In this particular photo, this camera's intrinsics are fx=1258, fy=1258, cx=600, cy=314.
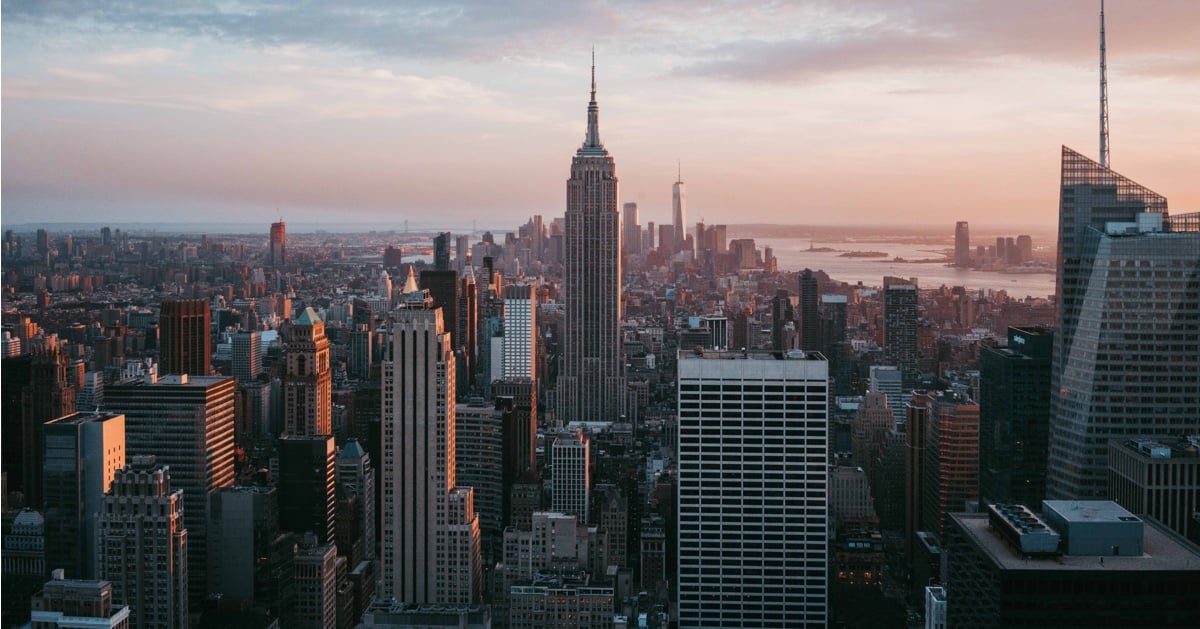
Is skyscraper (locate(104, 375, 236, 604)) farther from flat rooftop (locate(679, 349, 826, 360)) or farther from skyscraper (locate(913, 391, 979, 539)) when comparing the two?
skyscraper (locate(913, 391, 979, 539))

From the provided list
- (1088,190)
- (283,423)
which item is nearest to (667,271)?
(283,423)

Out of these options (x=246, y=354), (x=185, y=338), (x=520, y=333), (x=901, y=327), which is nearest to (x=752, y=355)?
(x=901, y=327)

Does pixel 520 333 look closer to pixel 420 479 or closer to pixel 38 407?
pixel 420 479

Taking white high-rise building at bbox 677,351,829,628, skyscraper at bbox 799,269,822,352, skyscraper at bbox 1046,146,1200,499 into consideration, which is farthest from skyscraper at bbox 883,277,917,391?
skyscraper at bbox 1046,146,1200,499

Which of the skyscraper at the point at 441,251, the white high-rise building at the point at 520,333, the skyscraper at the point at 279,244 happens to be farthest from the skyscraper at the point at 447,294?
the skyscraper at the point at 279,244

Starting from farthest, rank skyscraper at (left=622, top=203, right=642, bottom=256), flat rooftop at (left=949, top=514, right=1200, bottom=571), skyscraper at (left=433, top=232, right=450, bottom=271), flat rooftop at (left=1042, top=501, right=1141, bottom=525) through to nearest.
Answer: skyscraper at (left=622, top=203, right=642, bottom=256) < skyscraper at (left=433, top=232, right=450, bottom=271) < flat rooftop at (left=1042, top=501, right=1141, bottom=525) < flat rooftop at (left=949, top=514, right=1200, bottom=571)

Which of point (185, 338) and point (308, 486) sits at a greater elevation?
point (185, 338)

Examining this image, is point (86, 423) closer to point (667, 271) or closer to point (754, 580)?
point (754, 580)
